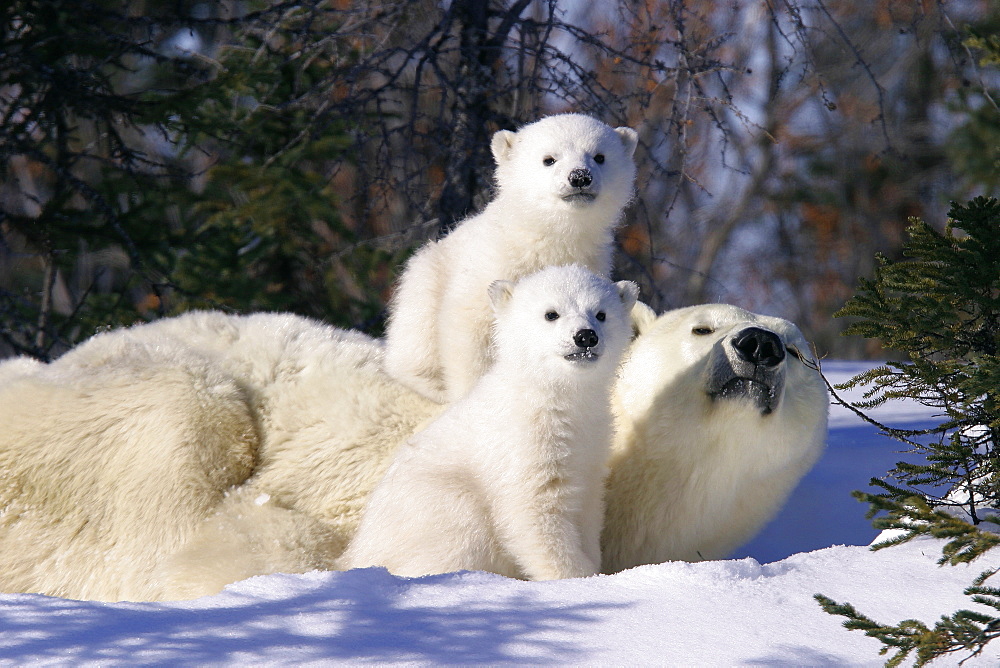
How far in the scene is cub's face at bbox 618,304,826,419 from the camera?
11.3 feet

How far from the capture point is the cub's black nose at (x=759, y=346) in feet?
11.2

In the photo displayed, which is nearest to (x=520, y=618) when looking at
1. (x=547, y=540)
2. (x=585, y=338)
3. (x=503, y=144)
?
(x=547, y=540)

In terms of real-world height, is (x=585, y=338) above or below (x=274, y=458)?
above

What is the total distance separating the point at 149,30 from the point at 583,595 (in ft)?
17.3

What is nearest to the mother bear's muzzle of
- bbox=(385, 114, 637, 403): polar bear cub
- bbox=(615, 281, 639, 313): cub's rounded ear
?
bbox=(615, 281, 639, 313): cub's rounded ear

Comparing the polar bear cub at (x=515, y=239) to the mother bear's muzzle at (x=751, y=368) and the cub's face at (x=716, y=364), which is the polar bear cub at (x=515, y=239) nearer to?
the cub's face at (x=716, y=364)

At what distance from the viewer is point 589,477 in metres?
3.35

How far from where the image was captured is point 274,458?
3936mm

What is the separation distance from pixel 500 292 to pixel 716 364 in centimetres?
82

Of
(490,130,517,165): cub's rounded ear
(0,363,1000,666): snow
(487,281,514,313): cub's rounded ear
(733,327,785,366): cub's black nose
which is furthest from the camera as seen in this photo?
(490,130,517,165): cub's rounded ear

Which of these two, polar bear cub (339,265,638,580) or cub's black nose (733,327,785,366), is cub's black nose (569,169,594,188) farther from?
cub's black nose (733,327,785,366)

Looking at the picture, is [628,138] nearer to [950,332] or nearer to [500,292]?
[500,292]

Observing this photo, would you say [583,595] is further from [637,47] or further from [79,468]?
[637,47]

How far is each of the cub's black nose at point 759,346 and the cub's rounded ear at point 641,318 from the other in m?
0.67
